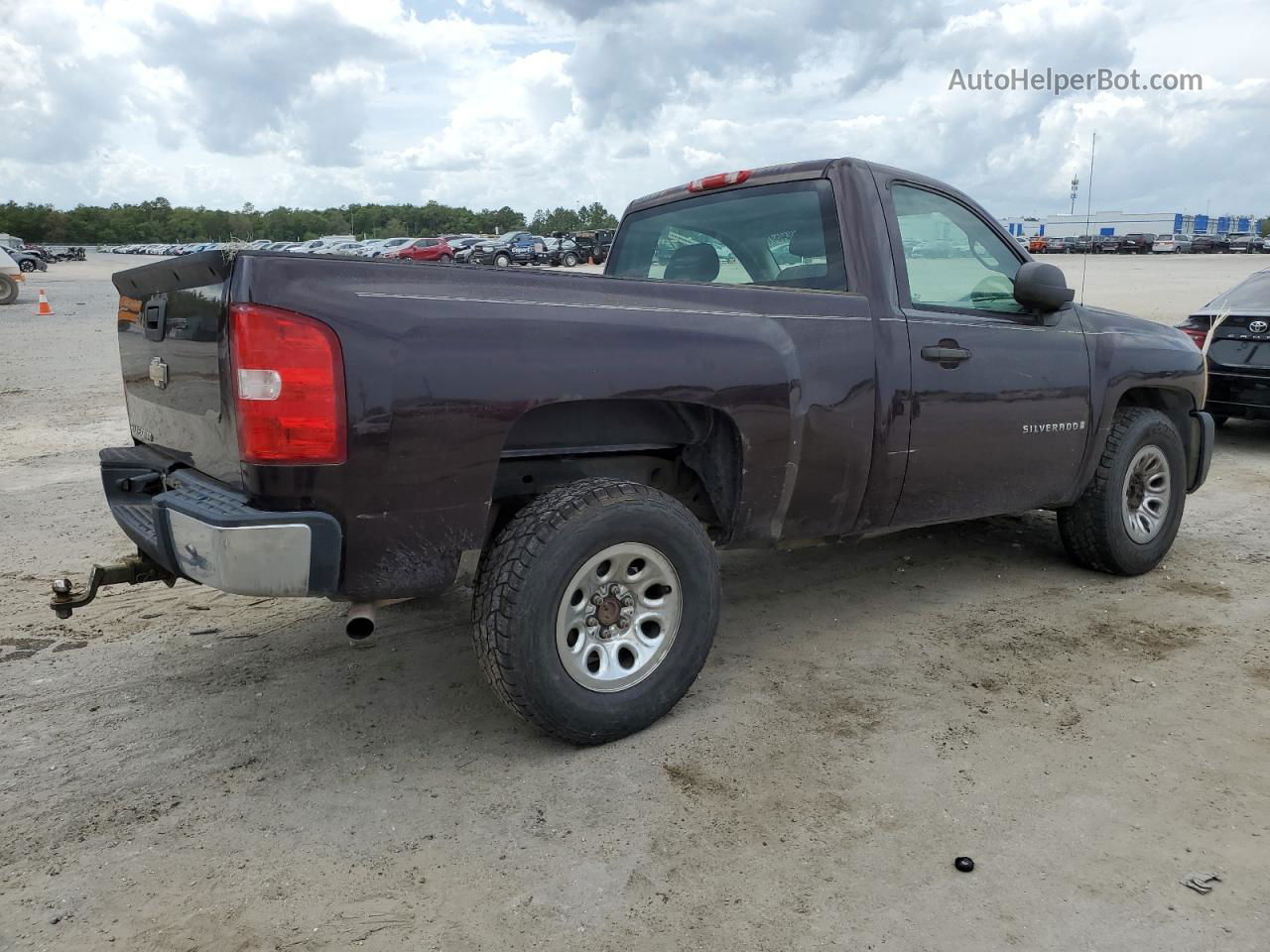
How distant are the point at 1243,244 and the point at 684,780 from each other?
3088 inches

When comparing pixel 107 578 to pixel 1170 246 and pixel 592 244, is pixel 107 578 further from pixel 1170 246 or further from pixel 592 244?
pixel 1170 246

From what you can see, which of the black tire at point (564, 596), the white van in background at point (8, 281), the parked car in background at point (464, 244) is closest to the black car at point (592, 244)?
the parked car in background at point (464, 244)

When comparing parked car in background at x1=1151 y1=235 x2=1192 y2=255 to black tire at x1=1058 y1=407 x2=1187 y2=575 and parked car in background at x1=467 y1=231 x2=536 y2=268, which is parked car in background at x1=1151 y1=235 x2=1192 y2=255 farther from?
black tire at x1=1058 y1=407 x2=1187 y2=575

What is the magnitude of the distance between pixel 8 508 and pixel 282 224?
123 meters

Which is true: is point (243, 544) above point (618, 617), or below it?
above

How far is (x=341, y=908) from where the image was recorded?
242 centimetres

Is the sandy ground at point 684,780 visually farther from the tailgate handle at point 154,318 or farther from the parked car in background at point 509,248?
the parked car in background at point 509,248

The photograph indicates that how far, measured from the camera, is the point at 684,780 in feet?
9.90

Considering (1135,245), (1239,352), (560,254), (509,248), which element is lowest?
(1239,352)

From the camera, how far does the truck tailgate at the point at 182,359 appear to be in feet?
9.02

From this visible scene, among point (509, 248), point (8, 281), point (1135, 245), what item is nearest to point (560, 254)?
point (509, 248)

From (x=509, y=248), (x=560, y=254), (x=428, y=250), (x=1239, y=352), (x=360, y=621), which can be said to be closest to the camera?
(x=360, y=621)

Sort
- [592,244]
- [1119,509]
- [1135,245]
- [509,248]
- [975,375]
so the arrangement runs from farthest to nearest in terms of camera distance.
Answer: [1135,245]
[509,248]
[592,244]
[1119,509]
[975,375]

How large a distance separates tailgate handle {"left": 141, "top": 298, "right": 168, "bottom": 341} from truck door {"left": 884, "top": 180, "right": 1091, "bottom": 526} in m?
2.70
